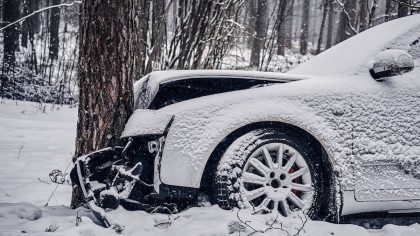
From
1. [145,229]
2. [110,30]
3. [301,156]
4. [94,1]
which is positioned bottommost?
[145,229]

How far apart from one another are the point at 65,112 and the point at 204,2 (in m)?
3.53

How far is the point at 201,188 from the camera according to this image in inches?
98.3

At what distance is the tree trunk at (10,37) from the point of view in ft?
28.2

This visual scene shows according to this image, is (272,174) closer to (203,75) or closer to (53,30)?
(203,75)

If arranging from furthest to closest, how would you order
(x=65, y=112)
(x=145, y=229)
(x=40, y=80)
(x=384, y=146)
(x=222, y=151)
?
(x=40, y=80) → (x=65, y=112) → (x=384, y=146) → (x=222, y=151) → (x=145, y=229)

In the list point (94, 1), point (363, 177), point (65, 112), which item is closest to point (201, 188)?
point (363, 177)

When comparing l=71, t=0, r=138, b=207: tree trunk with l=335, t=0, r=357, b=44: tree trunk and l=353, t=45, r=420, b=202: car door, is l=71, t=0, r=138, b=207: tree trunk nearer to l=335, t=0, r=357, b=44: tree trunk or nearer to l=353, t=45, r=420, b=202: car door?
l=353, t=45, r=420, b=202: car door

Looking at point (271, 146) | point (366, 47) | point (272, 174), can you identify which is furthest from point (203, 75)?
point (366, 47)

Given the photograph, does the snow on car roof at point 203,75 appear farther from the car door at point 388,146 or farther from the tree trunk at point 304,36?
the tree trunk at point 304,36

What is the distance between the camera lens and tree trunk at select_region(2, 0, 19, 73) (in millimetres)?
8594

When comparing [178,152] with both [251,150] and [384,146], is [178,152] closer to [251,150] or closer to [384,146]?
[251,150]

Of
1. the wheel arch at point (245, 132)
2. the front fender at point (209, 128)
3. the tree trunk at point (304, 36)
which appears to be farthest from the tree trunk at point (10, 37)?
the tree trunk at point (304, 36)

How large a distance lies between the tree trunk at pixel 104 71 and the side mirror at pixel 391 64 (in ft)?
6.09

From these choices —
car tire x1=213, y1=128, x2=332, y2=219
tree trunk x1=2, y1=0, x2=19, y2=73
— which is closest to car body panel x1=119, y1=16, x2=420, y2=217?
car tire x1=213, y1=128, x2=332, y2=219
